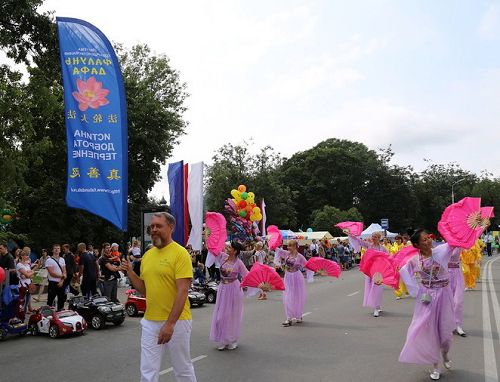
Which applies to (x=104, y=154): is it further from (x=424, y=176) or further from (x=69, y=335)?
(x=424, y=176)

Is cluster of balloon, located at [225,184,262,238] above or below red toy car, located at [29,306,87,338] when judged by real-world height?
above

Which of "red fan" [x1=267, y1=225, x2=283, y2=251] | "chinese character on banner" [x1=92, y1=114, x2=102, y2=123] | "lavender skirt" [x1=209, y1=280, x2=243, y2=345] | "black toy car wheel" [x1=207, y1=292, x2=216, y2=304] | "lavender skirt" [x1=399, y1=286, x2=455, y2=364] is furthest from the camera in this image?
"black toy car wheel" [x1=207, y1=292, x2=216, y2=304]

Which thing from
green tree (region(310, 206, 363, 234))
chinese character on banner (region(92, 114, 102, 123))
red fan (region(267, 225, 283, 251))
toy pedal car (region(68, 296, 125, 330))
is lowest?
toy pedal car (region(68, 296, 125, 330))

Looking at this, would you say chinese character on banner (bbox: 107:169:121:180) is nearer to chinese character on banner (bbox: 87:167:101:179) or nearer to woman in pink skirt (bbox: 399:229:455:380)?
chinese character on banner (bbox: 87:167:101:179)

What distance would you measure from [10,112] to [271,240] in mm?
7404

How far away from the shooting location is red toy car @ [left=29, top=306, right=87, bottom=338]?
10.2 m

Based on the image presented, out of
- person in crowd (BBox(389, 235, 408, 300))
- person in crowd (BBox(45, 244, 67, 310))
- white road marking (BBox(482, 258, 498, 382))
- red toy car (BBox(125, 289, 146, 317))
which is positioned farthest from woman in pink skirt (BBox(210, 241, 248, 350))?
person in crowd (BBox(389, 235, 408, 300))

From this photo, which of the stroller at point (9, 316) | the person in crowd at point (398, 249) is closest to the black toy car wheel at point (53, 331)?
the stroller at point (9, 316)

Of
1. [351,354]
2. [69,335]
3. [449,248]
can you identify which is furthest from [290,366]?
[69,335]

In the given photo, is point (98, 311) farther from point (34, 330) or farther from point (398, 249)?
point (398, 249)

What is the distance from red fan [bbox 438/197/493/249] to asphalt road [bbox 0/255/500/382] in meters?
1.70

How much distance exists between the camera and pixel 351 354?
789 cm

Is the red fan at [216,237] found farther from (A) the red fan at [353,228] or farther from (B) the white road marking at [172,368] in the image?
(A) the red fan at [353,228]

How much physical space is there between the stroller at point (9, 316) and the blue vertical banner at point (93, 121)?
14.1 feet
